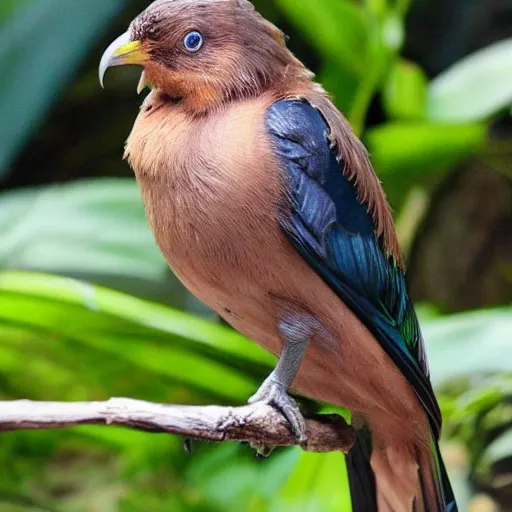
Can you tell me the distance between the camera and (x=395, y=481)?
1033 millimetres

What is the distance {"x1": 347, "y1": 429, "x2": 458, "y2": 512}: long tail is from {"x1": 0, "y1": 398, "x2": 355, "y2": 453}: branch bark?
0.52 ft

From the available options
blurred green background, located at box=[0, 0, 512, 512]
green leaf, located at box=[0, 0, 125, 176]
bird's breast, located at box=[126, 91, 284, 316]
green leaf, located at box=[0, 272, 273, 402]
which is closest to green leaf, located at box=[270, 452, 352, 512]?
blurred green background, located at box=[0, 0, 512, 512]

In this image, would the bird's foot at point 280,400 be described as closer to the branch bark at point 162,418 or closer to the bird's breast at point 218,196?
the branch bark at point 162,418

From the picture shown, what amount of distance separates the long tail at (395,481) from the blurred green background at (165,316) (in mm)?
210

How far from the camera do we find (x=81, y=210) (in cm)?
156

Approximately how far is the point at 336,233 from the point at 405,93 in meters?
0.82

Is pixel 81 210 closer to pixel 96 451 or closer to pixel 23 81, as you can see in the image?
pixel 23 81

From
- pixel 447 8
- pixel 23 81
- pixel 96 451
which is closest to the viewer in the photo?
pixel 23 81

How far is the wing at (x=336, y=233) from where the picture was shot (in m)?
0.85

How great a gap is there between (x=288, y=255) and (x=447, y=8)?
1.66m

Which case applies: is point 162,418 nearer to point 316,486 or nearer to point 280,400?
point 280,400

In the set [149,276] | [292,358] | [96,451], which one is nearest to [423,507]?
[292,358]

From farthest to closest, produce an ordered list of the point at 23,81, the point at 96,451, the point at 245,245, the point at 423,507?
the point at 96,451, the point at 23,81, the point at 423,507, the point at 245,245

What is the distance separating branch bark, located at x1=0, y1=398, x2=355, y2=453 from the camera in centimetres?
86
